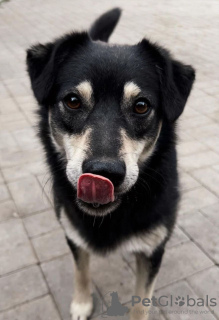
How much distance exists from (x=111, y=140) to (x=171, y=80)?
577mm

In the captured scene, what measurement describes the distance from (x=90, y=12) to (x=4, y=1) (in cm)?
341

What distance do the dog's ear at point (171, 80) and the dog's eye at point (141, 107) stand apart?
127mm

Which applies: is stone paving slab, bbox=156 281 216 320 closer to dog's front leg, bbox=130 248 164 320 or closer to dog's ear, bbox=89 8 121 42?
dog's front leg, bbox=130 248 164 320

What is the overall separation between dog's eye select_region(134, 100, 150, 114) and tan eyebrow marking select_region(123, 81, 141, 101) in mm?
60

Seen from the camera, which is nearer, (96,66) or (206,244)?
(96,66)

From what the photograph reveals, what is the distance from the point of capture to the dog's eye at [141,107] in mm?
1786

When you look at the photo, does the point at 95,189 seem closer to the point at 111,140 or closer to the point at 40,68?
the point at 111,140

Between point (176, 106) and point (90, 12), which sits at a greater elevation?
point (176, 106)

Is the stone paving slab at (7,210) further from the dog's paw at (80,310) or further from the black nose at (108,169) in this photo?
the black nose at (108,169)

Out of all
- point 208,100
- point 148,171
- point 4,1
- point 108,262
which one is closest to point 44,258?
point 108,262

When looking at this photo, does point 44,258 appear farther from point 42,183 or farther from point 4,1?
point 4,1

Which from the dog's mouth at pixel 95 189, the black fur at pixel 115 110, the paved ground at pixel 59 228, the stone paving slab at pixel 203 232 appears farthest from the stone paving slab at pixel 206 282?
the dog's mouth at pixel 95 189

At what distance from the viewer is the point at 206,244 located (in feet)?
8.91

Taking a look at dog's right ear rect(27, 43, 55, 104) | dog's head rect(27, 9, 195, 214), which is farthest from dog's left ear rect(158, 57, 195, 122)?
dog's right ear rect(27, 43, 55, 104)
